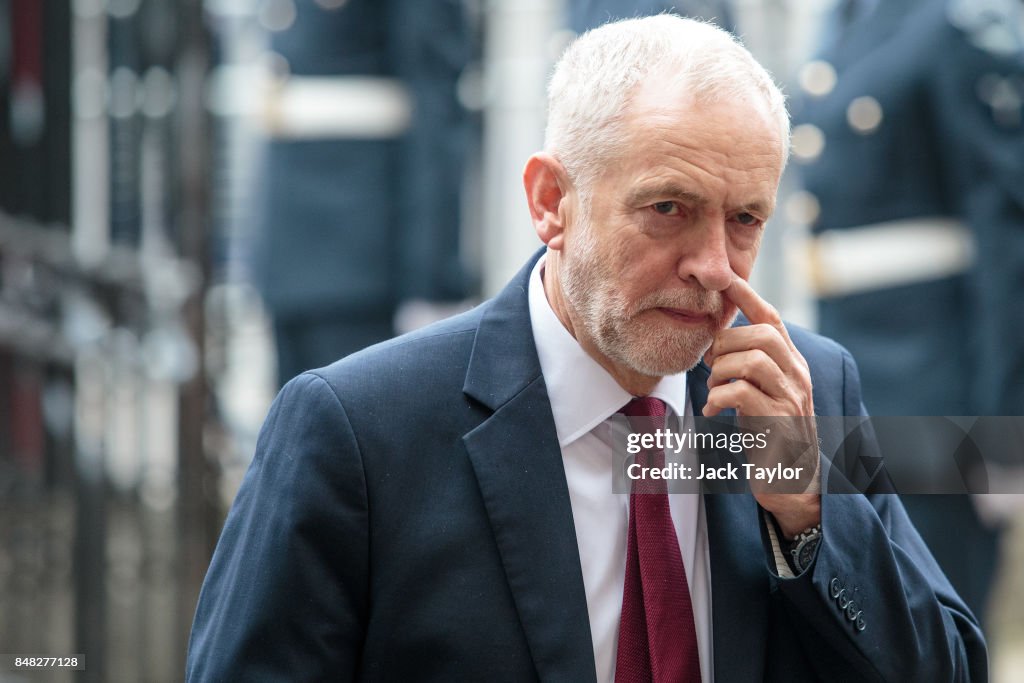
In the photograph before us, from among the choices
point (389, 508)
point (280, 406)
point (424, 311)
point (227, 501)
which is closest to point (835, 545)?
point (389, 508)

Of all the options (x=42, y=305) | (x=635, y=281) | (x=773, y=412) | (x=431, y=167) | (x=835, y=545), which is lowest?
(x=835, y=545)

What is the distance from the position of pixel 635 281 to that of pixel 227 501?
3.32 meters

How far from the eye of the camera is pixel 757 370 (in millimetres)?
2277

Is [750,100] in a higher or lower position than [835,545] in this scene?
higher

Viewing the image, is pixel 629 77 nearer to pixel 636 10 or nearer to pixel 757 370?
pixel 757 370

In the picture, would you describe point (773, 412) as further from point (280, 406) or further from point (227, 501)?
point (227, 501)

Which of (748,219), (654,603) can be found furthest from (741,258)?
(654,603)

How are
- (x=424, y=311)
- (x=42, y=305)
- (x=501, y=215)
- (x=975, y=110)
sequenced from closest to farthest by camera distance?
(x=975, y=110)
(x=42, y=305)
(x=424, y=311)
(x=501, y=215)

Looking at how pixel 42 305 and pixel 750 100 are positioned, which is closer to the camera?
pixel 750 100

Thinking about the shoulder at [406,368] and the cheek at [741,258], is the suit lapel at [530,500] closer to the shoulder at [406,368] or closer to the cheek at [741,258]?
the shoulder at [406,368]

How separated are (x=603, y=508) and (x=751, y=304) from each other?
0.38 meters

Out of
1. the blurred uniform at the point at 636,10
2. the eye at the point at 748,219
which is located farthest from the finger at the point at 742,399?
the blurred uniform at the point at 636,10

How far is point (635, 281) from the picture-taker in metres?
2.34

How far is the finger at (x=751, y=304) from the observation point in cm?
231
